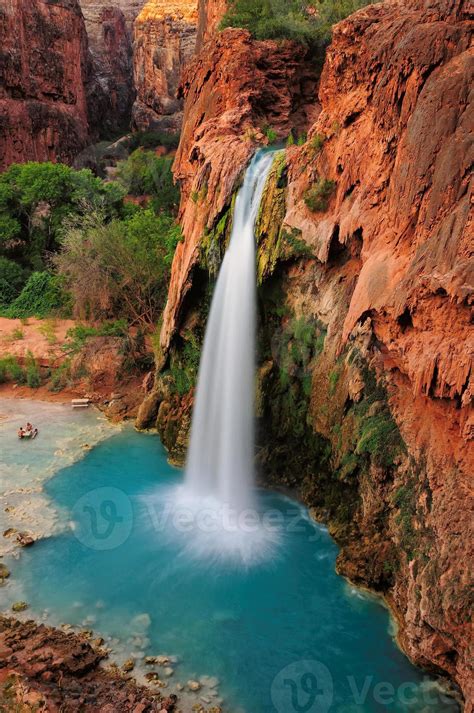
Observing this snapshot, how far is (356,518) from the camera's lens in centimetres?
985

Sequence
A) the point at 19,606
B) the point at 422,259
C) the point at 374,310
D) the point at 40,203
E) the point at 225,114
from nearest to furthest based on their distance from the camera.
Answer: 1. the point at 422,259
2. the point at 374,310
3. the point at 19,606
4. the point at 225,114
5. the point at 40,203

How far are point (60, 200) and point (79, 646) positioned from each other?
2479cm

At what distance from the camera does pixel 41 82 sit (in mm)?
38156

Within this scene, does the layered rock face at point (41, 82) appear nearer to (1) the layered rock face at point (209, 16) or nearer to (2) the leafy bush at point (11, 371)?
(1) the layered rock face at point (209, 16)

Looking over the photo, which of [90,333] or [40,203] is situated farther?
[40,203]

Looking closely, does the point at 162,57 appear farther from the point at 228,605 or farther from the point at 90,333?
the point at 228,605

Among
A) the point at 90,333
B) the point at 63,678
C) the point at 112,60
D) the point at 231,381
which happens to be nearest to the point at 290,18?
the point at 90,333

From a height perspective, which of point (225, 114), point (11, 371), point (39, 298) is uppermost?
point (225, 114)

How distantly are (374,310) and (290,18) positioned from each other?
1502cm

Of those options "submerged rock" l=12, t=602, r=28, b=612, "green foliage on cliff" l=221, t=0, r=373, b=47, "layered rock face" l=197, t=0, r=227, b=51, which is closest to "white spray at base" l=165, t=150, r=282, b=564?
"submerged rock" l=12, t=602, r=28, b=612

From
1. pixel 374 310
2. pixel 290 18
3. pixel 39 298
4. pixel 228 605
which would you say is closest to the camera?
pixel 374 310

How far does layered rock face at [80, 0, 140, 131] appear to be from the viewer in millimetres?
50500

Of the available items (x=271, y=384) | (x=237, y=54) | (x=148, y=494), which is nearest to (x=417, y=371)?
(x=271, y=384)

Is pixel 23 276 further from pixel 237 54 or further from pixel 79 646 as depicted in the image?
pixel 79 646
